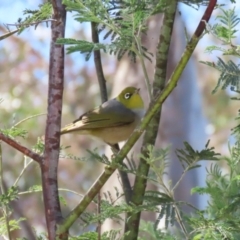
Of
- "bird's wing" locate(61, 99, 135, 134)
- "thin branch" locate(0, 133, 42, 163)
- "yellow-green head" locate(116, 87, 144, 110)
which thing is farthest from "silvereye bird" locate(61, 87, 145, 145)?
"thin branch" locate(0, 133, 42, 163)

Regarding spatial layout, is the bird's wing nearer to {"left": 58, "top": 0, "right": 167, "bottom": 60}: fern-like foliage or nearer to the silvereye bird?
the silvereye bird

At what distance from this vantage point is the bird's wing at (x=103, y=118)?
217cm

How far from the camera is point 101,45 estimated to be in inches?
37.3

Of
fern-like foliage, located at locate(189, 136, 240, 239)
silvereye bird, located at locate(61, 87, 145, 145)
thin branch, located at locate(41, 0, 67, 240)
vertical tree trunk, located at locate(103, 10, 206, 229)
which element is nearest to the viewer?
fern-like foliage, located at locate(189, 136, 240, 239)

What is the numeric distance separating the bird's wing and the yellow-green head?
13 centimetres

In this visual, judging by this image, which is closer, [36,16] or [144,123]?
[144,123]

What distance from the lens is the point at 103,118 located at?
2.23m

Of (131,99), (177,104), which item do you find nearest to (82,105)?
(177,104)

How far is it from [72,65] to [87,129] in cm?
554

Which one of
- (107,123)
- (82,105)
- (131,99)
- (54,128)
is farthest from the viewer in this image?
(82,105)

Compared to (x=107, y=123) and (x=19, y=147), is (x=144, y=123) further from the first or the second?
(x=107, y=123)

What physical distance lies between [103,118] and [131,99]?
0.98 feet

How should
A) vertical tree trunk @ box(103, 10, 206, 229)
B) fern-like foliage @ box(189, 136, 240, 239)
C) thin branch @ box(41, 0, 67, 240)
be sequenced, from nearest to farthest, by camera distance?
1. fern-like foliage @ box(189, 136, 240, 239)
2. thin branch @ box(41, 0, 67, 240)
3. vertical tree trunk @ box(103, 10, 206, 229)

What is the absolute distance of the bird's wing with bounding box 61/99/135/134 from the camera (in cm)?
217
